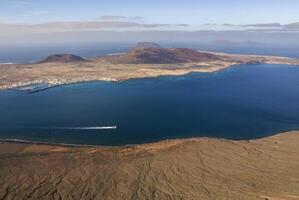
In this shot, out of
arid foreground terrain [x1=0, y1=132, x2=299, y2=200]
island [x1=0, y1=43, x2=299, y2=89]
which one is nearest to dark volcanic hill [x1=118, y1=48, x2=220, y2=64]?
island [x1=0, y1=43, x2=299, y2=89]

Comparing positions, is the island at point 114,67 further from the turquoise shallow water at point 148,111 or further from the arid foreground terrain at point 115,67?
the turquoise shallow water at point 148,111

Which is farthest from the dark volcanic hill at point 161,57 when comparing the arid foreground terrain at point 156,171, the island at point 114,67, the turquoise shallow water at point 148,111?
the arid foreground terrain at point 156,171

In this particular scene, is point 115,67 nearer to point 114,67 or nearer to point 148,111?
point 114,67

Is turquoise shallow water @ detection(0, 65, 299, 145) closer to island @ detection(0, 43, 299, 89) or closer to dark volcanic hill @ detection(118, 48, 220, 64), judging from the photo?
island @ detection(0, 43, 299, 89)

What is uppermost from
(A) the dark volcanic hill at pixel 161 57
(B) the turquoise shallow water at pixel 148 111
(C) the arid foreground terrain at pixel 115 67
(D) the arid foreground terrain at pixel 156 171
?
(A) the dark volcanic hill at pixel 161 57

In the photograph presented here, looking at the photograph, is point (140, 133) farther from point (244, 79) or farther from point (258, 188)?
point (244, 79)

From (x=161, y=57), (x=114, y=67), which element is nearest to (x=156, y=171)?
(x=114, y=67)
